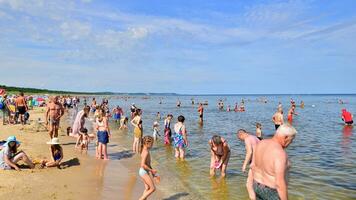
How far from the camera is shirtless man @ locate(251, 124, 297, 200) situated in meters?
4.11

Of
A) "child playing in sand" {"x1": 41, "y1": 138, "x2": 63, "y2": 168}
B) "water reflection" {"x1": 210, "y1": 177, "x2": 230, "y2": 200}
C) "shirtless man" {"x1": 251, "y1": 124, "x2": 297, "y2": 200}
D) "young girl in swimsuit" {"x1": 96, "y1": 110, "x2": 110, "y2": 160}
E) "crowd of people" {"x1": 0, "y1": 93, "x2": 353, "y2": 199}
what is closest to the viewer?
"shirtless man" {"x1": 251, "y1": 124, "x2": 297, "y2": 200}

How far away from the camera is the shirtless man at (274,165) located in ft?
13.5

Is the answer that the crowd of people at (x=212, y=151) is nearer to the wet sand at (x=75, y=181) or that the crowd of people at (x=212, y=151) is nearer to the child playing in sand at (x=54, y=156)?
the child playing in sand at (x=54, y=156)

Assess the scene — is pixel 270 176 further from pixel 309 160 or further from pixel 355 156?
pixel 355 156

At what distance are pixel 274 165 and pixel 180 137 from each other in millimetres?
9071

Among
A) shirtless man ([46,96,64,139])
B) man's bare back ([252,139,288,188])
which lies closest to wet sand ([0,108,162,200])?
shirtless man ([46,96,64,139])

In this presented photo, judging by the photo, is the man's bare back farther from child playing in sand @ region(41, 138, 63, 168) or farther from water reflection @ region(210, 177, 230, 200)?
child playing in sand @ region(41, 138, 63, 168)

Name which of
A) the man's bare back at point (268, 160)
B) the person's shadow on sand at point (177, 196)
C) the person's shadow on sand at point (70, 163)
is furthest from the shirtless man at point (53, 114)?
the man's bare back at point (268, 160)

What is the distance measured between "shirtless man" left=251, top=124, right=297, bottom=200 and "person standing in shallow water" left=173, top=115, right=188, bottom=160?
836 cm

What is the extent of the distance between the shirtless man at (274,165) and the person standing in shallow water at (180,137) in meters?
8.36

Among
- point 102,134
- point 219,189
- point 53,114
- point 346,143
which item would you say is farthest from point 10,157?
point 346,143

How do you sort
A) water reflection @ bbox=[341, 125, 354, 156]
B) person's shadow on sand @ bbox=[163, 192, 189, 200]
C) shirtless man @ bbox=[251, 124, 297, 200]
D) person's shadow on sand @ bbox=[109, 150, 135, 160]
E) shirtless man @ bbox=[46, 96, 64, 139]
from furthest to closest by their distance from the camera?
water reflection @ bbox=[341, 125, 354, 156]
shirtless man @ bbox=[46, 96, 64, 139]
person's shadow on sand @ bbox=[109, 150, 135, 160]
person's shadow on sand @ bbox=[163, 192, 189, 200]
shirtless man @ bbox=[251, 124, 297, 200]

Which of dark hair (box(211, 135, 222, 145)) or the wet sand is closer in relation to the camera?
the wet sand

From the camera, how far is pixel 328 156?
15266 mm
